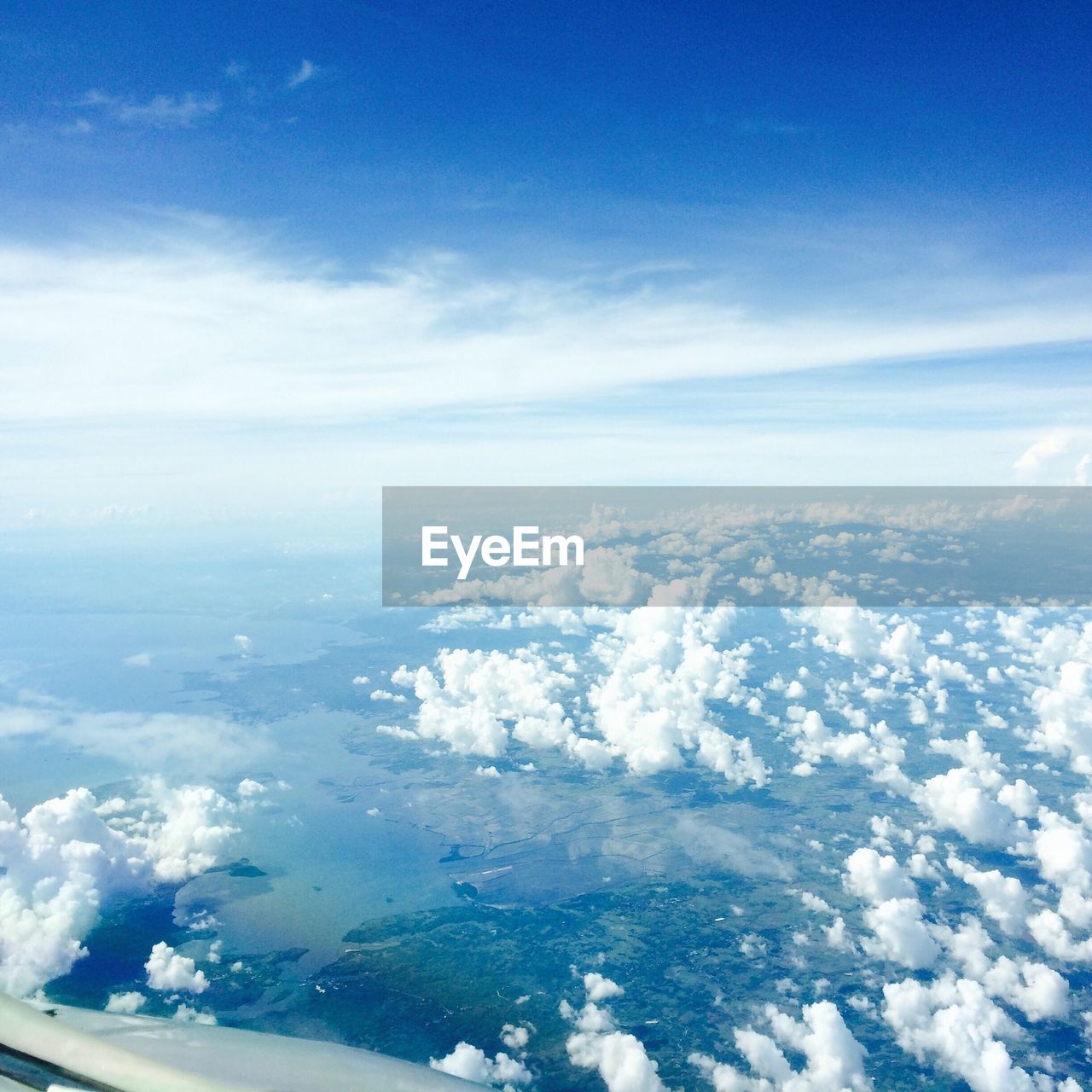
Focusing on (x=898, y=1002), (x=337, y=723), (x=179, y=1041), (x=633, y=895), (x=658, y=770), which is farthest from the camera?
(x=337, y=723)

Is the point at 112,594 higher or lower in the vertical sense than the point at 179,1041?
lower

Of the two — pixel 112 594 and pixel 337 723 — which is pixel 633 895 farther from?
pixel 112 594

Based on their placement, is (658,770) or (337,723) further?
(337,723)

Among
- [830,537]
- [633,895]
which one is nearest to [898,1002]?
[633,895]

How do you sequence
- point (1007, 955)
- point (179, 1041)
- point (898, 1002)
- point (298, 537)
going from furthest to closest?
point (298, 537)
point (1007, 955)
point (898, 1002)
point (179, 1041)

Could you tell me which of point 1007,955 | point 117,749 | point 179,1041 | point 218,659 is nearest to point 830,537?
point 1007,955

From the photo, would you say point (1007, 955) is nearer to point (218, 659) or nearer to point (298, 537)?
point (218, 659)
